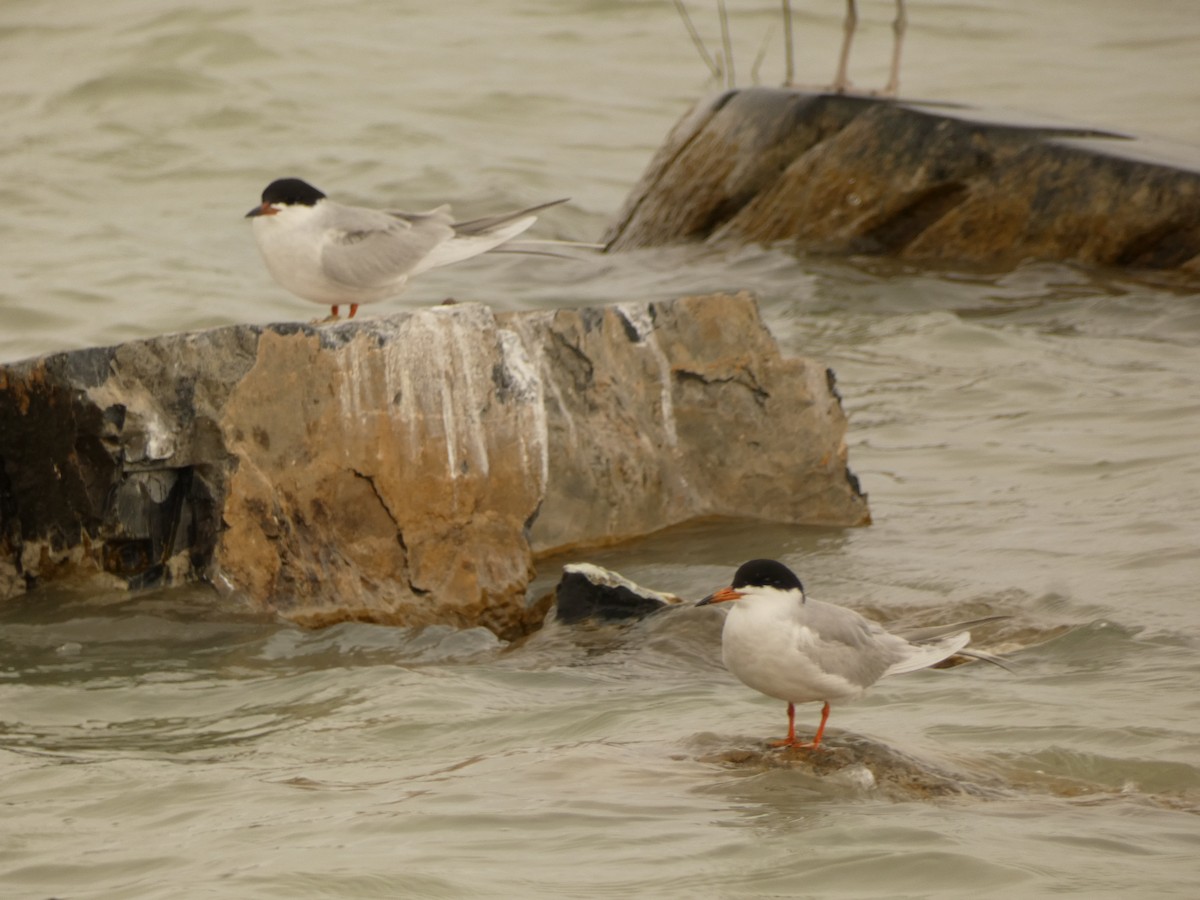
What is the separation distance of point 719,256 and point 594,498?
5.59 meters

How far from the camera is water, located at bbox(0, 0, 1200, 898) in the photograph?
4.50 m

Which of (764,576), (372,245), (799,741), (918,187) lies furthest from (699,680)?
(918,187)

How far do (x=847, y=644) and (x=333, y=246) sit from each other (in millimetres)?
2584

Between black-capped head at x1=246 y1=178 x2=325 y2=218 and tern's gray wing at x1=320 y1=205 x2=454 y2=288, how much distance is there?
0.10 m

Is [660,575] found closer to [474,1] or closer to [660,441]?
[660,441]

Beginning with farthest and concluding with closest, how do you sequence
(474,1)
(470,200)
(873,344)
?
(474,1)
(470,200)
(873,344)

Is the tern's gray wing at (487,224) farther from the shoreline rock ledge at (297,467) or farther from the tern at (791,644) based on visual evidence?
the tern at (791,644)

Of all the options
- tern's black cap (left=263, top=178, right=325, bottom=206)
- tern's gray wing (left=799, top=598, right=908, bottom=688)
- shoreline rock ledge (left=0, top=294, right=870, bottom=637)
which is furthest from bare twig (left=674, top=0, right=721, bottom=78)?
tern's gray wing (left=799, top=598, right=908, bottom=688)

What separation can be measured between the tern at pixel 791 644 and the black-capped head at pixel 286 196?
2.50 metres

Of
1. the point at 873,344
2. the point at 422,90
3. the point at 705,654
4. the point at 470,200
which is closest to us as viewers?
the point at 705,654

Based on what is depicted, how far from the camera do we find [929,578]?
7094 mm

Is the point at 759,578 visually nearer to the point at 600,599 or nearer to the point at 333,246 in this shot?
the point at 600,599

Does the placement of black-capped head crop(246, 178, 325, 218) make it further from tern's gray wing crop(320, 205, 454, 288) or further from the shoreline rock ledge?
the shoreline rock ledge

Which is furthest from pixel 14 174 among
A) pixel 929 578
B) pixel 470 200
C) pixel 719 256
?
pixel 929 578
